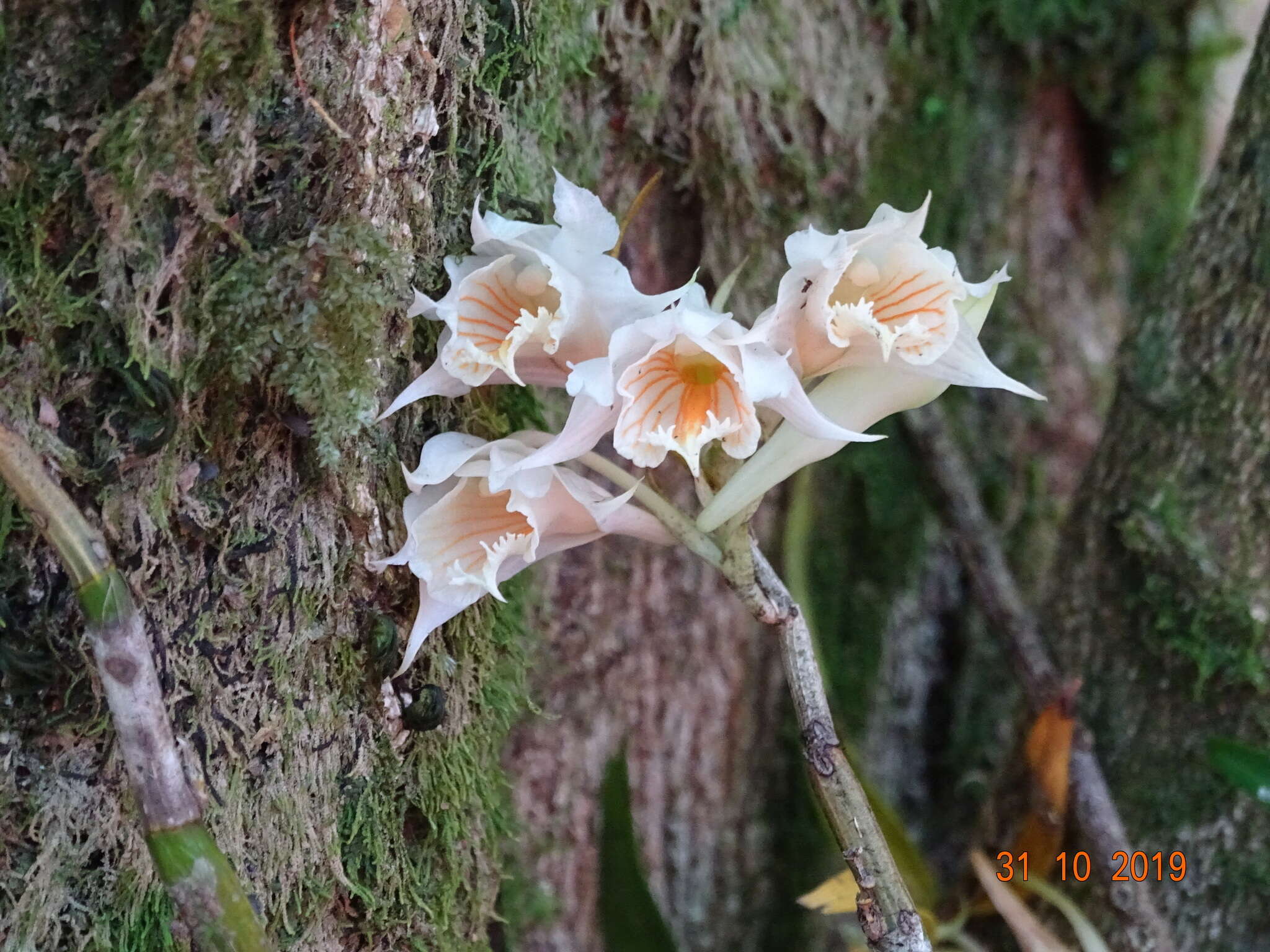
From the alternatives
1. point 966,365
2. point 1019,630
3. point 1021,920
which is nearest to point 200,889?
point 966,365

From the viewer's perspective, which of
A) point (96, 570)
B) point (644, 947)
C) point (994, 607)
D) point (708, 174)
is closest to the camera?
point (96, 570)

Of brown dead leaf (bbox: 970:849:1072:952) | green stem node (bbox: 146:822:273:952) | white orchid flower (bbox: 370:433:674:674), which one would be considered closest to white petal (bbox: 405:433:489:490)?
white orchid flower (bbox: 370:433:674:674)

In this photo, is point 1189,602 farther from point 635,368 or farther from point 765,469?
point 635,368

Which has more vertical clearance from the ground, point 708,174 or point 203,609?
point 708,174

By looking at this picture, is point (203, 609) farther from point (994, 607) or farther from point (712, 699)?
point (994, 607)

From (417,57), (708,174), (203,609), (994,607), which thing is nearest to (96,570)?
(203,609)

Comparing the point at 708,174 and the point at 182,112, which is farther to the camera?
the point at 708,174

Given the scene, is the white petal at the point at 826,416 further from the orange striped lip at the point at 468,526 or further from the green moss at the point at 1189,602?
the green moss at the point at 1189,602
